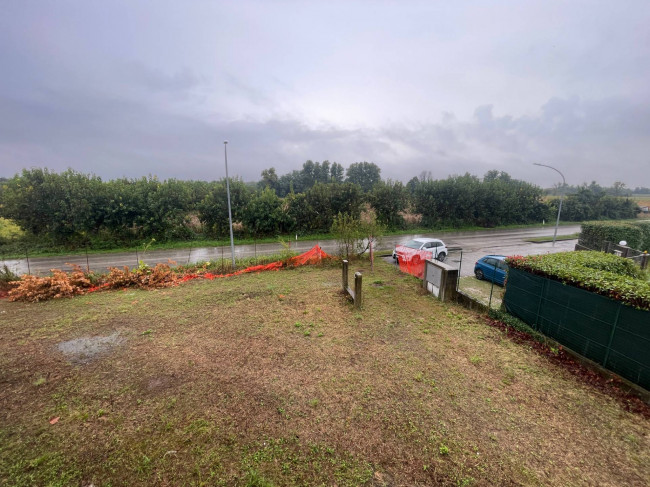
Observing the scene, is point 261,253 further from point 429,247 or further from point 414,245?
point 429,247

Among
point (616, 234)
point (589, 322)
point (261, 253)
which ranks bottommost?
point (261, 253)

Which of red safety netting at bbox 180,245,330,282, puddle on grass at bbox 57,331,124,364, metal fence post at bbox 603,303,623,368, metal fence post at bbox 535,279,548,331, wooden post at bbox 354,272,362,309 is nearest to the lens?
metal fence post at bbox 603,303,623,368

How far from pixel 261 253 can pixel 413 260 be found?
36.8ft

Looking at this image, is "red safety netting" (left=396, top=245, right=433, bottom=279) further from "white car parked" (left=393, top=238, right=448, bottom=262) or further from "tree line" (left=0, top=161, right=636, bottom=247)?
"tree line" (left=0, top=161, right=636, bottom=247)

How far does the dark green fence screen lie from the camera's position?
5.18 metres

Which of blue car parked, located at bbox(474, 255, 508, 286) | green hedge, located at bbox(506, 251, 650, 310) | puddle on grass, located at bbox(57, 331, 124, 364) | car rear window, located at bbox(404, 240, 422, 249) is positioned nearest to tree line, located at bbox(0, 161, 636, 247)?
car rear window, located at bbox(404, 240, 422, 249)

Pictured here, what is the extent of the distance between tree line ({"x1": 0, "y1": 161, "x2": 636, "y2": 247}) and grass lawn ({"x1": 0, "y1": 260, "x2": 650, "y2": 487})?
39.0 ft

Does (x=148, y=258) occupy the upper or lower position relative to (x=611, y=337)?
lower

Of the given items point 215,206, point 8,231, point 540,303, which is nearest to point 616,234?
point 540,303

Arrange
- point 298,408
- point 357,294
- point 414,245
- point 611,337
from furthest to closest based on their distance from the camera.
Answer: point 414,245 → point 357,294 → point 611,337 → point 298,408

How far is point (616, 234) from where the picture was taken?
58.4 feet

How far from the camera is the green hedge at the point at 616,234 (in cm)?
1784

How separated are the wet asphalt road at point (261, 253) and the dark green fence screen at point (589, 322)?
7.18m

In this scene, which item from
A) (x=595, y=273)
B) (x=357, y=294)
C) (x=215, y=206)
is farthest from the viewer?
(x=215, y=206)
